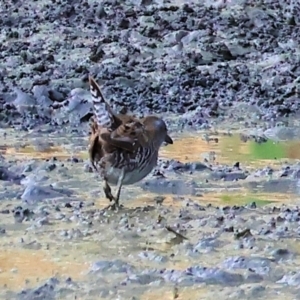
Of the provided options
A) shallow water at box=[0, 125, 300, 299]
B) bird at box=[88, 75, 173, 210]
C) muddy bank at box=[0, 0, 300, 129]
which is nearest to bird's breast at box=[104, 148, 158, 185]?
bird at box=[88, 75, 173, 210]

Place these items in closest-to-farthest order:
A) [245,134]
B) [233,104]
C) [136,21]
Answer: [245,134]
[233,104]
[136,21]

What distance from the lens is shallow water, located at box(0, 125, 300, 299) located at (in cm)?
432

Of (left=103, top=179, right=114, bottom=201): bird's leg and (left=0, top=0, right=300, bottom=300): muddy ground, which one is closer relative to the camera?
(left=0, top=0, right=300, bottom=300): muddy ground

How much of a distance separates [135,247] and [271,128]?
13.5 ft

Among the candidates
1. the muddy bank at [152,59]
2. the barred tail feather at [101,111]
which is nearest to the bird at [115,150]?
the barred tail feather at [101,111]

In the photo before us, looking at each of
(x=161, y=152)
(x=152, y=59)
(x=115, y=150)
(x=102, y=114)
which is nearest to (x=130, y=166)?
(x=115, y=150)

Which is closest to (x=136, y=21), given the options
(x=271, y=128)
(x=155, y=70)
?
(x=155, y=70)

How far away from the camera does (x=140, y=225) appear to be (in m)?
5.33

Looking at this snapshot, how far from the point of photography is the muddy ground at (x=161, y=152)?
445 cm

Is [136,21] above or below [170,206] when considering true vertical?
below

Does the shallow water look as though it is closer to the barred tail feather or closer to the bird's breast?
the bird's breast

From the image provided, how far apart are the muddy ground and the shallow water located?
0.5 inches

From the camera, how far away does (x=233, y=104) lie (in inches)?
394

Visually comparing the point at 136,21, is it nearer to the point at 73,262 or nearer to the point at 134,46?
the point at 134,46
